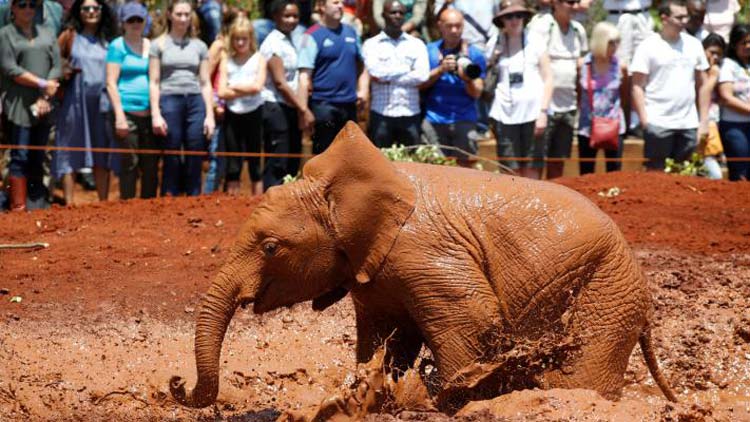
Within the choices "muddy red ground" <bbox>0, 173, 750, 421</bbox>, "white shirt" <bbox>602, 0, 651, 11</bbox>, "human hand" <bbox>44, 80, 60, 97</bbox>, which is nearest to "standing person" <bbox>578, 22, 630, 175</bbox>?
"white shirt" <bbox>602, 0, 651, 11</bbox>

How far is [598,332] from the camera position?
7840mm

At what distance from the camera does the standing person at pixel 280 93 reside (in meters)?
14.3

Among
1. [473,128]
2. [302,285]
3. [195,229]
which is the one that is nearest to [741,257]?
[473,128]

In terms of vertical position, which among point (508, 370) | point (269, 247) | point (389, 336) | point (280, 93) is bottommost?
point (508, 370)

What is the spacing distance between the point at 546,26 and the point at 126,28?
408cm

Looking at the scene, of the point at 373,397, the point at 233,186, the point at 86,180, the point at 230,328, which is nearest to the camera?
the point at 373,397

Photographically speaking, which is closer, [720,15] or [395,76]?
[395,76]

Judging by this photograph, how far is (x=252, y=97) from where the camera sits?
46.8ft

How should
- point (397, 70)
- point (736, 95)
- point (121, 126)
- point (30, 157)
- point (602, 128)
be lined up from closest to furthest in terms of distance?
point (121, 126), point (30, 157), point (397, 70), point (602, 128), point (736, 95)

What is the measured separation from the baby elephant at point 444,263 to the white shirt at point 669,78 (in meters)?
7.00

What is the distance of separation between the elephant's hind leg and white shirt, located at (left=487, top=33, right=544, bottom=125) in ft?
21.6

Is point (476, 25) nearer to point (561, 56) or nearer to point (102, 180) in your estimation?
point (561, 56)

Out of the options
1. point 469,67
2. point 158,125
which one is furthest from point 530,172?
point 158,125

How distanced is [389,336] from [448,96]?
6.58 m
